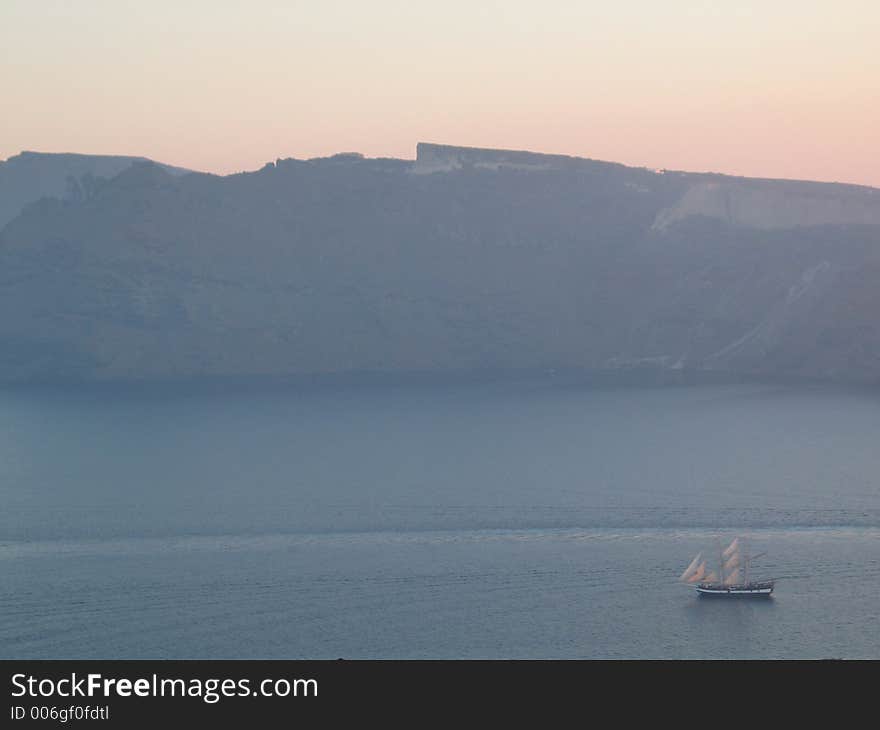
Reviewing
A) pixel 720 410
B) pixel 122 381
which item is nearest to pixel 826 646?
pixel 720 410

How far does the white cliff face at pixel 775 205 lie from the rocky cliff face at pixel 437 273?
159 millimetres

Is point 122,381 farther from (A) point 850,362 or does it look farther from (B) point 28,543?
(B) point 28,543

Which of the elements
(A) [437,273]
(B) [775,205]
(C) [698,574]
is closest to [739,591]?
(C) [698,574]

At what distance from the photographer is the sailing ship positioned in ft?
90.7

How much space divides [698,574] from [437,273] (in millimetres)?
66215

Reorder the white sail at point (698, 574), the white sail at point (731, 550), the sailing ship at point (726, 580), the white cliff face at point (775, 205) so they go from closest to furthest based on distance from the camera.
Result: 1. the sailing ship at point (726, 580)
2. the white sail at point (698, 574)
3. the white sail at point (731, 550)
4. the white cliff face at point (775, 205)

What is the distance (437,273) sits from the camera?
93.3 meters

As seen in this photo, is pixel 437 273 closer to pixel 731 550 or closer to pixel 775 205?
pixel 775 205

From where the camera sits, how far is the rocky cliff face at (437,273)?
8431 centimetres

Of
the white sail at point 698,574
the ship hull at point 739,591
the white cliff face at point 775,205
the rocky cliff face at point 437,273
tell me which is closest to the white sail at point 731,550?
the white sail at point 698,574

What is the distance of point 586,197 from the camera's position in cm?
9869

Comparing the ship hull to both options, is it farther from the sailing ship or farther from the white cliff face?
the white cliff face

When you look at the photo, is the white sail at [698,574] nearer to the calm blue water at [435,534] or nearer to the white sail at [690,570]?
the white sail at [690,570]
